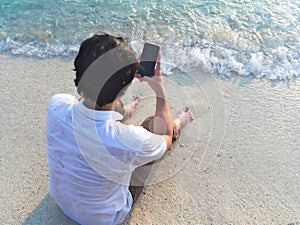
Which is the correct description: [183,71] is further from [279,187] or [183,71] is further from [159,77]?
[279,187]

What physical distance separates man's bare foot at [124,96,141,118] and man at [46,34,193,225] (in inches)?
26.6

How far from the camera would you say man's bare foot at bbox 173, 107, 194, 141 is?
7.34ft

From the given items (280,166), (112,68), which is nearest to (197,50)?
(280,166)

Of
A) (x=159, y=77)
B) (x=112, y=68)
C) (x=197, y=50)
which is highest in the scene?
(x=112, y=68)

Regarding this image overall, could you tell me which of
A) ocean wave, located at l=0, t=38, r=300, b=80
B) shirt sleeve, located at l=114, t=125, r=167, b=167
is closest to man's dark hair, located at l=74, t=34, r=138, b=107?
shirt sleeve, located at l=114, t=125, r=167, b=167

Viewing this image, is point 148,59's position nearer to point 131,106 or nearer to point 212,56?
point 131,106

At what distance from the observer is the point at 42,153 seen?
2.14m

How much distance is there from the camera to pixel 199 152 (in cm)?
223

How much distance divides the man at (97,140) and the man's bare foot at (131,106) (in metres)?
0.68

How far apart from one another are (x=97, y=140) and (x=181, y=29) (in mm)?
1989

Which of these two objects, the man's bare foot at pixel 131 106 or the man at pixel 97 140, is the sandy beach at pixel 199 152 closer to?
the man's bare foot at pixel 131 106

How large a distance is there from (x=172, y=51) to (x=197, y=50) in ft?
0.62

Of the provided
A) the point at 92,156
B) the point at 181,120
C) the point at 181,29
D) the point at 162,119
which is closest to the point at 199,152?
the point at 181,120

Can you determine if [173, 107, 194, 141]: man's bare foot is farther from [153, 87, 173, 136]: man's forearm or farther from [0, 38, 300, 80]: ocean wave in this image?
[0, 38, 300, 80]: ocean wave
